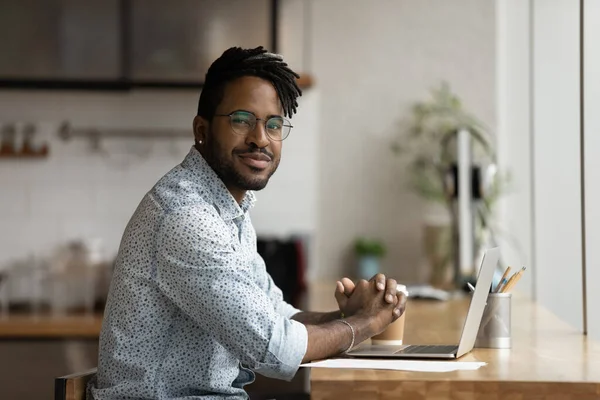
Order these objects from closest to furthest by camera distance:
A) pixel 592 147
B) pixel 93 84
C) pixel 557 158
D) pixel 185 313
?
pixel 185 313
pixel 592 147
pixel 557 158
pixel 93 84

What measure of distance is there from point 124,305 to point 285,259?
242 cm

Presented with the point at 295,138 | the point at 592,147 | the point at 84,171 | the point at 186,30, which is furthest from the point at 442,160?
the point at 592,147

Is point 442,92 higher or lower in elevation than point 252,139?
higher

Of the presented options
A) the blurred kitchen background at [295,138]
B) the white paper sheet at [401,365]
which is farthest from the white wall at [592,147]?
the blurred kitchen background at [295,138]

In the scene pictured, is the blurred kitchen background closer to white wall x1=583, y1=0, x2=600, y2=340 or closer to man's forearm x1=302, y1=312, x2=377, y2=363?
white wall x1=583, y1=0, x2=600, y2=340

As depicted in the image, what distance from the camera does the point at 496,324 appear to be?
87.8 inches

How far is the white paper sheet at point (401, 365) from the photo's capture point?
6.14ft

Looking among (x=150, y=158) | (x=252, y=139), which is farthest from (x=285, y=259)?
(x=252, y=139)

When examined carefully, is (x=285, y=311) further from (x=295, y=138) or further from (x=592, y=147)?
(x=295, y=138)

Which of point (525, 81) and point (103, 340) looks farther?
point (525, 81)

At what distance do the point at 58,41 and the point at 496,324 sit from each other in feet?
8.76

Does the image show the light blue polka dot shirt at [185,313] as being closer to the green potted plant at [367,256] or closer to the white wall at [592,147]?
the white wall at [592,147]

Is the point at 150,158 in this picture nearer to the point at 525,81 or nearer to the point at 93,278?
the point at 93,278

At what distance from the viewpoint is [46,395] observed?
4.05 meters
